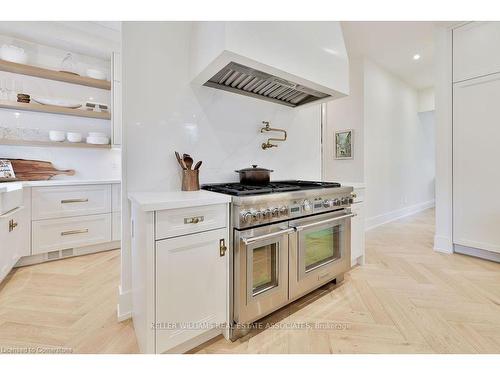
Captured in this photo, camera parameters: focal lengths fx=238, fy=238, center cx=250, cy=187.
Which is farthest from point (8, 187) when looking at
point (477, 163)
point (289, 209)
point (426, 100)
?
point (426, 100)

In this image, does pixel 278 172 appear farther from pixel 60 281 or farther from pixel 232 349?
pixel 60 281

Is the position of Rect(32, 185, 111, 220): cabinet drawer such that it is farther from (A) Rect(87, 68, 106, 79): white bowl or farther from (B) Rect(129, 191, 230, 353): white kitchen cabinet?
(B) Rect(129, 191, 230, 353): white kitchen cabinet

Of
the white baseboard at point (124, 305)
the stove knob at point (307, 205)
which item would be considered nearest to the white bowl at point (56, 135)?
the white baseboard at point (124, 305)

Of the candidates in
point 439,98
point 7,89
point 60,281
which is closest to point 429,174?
point 439,98

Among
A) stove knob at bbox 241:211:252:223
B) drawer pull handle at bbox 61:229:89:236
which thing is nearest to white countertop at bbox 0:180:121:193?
drawer pull handle at bbox 61:229:89:236

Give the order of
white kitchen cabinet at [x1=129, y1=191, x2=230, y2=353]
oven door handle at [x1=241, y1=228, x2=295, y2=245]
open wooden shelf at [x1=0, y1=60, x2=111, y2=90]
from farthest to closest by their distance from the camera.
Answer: open wooden shelf at [x1=0, y1=60, x2=111, y2=90] < oven door handle at [x1=241, y1=228, x2=295, y2=245] < white kitchen cabinet at [x1=129, y1=191, x2=230, y2=353]

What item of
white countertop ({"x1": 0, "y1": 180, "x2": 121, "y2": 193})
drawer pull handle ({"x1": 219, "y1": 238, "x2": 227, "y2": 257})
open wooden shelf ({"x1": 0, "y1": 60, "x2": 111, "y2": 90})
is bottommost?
drawer pull handle ({"x1": 219, "y1": 238, "x2": 227, "y2": 257})

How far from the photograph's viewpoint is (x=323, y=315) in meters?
1.65

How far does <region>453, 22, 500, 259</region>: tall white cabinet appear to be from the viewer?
2.52 metres

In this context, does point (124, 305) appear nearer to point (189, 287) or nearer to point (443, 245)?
point (189, 287)

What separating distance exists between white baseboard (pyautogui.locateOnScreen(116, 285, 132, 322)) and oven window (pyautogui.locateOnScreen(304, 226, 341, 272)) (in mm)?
1259

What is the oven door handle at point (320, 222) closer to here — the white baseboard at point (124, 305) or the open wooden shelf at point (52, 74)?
the white baseboard at point (124, 305)

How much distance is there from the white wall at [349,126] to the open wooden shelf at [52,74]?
3518 mm

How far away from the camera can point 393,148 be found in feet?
14.8
